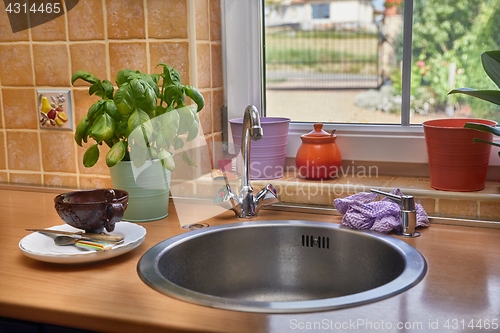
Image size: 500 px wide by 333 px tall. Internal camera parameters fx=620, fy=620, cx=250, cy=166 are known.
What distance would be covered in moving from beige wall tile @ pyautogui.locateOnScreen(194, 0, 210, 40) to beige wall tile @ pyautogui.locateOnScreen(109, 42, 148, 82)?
15cm

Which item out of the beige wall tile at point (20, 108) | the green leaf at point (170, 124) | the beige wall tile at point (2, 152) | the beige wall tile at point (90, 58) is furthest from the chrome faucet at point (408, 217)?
the beige wall tile at point (2, 152)

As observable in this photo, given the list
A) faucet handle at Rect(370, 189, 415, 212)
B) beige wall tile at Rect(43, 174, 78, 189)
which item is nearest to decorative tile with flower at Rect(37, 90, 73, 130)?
beige wall tile at Rect(43, 174, 78, 189)

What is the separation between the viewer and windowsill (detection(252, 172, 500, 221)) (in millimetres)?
1399

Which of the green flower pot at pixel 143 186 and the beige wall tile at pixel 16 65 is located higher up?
the beige wall tile at pixel 16 65

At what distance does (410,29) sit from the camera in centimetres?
159

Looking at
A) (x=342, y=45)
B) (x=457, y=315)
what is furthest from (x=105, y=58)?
(x=457, y=315)

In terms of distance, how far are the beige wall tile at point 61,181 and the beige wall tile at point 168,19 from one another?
0.50 metres

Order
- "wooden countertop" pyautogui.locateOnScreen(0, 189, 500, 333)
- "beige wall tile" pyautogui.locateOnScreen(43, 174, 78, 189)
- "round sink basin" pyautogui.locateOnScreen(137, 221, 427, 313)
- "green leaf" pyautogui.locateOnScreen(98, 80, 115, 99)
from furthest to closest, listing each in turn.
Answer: "beige wall tile" pyautogui.locateOnScreen(43, 174, 78, 189), "green leaf" pyautogui.locateOnScreen(98, 80, 115, 99), "round sink basin" pyautogui.locateOnScreen(137, 221, 427, 313), "wooden countertop" pyautogui.locateOnScreen(0, 189, 500, 333)

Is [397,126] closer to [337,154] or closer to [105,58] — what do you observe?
[337,154]

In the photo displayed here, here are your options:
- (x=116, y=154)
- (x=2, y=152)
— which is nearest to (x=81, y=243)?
(x=116, y=154)

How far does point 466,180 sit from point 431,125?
0.54 ft

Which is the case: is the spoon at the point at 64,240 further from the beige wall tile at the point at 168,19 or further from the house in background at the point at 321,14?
the house in background at the point at 321,14

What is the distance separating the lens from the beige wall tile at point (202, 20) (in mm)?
1615

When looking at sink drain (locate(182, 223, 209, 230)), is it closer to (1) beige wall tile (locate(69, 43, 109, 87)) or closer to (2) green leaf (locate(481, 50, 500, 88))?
(1) beige wall tile (locate(69, 43, 109, 87))
